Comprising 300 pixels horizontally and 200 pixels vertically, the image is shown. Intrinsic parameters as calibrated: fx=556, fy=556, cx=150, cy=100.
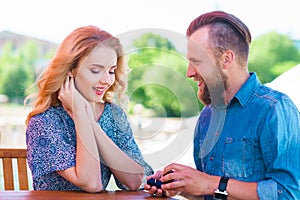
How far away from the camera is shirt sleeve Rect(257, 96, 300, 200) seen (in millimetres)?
1158

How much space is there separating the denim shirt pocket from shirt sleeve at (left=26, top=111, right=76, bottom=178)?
35 centimetres

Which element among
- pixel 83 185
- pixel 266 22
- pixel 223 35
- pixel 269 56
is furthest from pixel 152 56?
pixel 266 22

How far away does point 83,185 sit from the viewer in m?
1.26

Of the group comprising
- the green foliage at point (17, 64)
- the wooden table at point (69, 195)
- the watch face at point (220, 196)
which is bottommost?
the green foliage at point (17, 64)

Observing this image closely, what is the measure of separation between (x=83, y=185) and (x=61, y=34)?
5.10 m

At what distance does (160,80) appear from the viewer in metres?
1.06

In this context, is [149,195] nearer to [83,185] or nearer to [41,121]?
[83,185]

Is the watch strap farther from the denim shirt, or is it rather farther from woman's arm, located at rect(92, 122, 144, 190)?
woman's arm, located at rect(92, 122, 144, 190)

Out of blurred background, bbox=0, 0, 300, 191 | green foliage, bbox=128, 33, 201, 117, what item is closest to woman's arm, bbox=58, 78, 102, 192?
green foliage, bbox=128, 33, 201, 117

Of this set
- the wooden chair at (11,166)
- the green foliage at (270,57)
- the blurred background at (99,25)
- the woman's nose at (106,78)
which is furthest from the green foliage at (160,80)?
the green foliage at (270,57)

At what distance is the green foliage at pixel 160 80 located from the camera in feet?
3.42

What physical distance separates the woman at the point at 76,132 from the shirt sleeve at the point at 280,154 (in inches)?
10.7

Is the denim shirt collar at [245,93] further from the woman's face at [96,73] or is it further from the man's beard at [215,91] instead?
the woman's face at [96,73]

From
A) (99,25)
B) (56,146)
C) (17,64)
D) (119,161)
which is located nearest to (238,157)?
(119,161)
